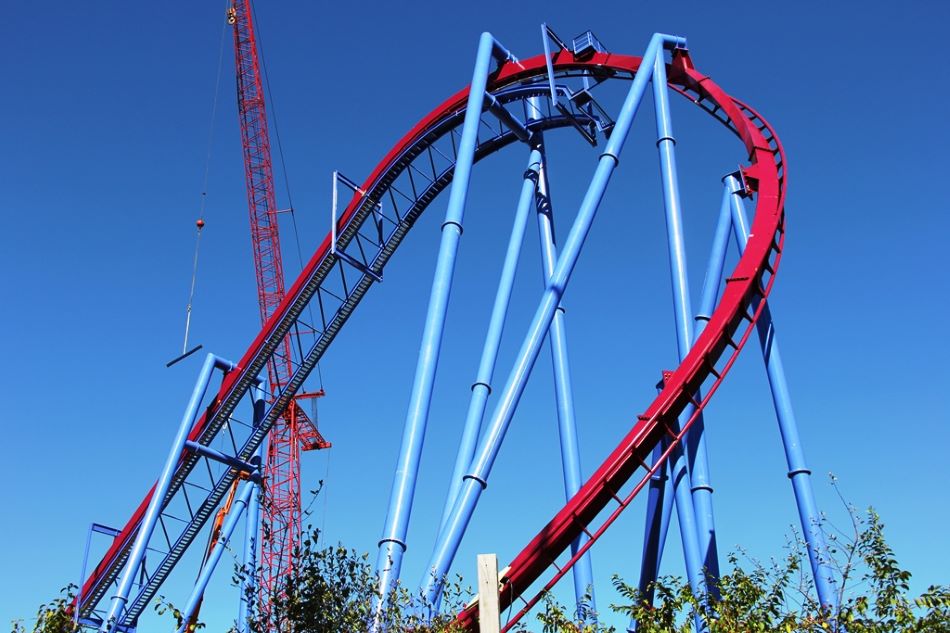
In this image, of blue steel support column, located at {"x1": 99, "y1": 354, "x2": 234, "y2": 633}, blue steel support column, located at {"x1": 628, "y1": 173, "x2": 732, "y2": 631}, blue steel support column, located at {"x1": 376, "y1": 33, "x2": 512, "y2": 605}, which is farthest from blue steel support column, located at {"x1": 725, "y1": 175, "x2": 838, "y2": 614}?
blue steel support column, located at {"x1": 99, "y1": 354, "x2": 234, "y2": 633}

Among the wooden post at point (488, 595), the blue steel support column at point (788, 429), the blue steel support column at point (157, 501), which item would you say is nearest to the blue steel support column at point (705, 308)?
the blue steel support column at point (788, 429)

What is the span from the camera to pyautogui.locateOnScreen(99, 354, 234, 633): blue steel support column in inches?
723

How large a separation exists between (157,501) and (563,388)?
29.3ft

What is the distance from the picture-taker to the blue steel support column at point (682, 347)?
41.7ft

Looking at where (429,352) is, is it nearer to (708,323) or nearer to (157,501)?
(708,323)

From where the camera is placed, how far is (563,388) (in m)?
15.8

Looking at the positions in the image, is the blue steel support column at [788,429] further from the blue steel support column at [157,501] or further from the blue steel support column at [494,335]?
the blue steel support column at [157,501]

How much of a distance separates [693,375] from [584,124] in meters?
7.24

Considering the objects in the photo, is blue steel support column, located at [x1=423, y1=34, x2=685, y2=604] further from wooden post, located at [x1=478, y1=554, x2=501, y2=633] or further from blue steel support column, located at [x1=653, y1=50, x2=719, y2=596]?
wooden post, located at [x1=478, y1=554, x2=501, y2=633]

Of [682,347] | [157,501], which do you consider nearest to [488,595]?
[682,347]

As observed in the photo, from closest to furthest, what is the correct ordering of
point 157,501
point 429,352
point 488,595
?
1. point 488,595
2. point 429,352
3. point 157,501

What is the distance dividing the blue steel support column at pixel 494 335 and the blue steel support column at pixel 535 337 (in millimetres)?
500

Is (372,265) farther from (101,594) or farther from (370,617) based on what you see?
(370,617)

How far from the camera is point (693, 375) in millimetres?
12484
